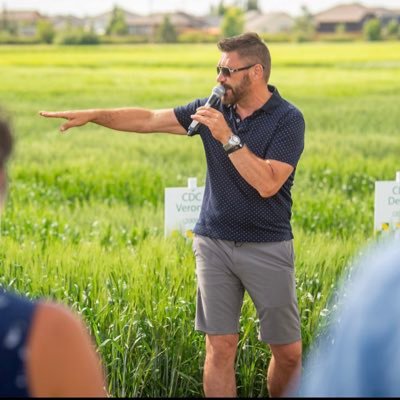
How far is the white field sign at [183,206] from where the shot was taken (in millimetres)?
5941

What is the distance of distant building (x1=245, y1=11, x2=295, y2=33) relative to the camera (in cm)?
3030

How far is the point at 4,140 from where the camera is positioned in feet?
5.74

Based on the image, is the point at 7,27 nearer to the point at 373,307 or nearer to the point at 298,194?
the point at 298,194

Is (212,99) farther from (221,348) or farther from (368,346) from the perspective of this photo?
(368,346)

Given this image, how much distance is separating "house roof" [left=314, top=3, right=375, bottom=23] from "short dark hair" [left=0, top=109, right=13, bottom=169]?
92.9ft

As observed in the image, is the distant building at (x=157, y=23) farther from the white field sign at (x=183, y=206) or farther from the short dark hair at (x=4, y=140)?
the short dark hair at (x=4, y=140)

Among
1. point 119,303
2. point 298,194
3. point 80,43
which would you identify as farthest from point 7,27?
point 119,303

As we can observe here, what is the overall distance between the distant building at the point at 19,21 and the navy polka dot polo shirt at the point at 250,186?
74.3 ft

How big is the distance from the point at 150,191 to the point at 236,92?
690 centimetres

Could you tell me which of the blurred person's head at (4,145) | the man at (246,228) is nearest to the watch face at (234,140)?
the man at (246,228)

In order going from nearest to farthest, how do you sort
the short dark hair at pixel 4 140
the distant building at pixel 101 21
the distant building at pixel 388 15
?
the short dark hair at pixel 4 140
the distant building at pixel 388 15
the distant building at pixel 101 21

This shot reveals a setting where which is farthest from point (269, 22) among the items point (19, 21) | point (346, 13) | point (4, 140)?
point (4, 140)

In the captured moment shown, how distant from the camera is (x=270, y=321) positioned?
406 centimetres

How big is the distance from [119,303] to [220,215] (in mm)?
745
